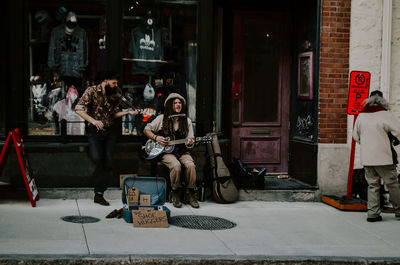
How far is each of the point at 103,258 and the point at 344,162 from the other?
5.29 m

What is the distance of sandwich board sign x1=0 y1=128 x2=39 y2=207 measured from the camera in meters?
8.70

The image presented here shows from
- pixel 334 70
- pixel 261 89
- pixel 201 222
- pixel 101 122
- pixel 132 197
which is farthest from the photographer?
pixel 261 89

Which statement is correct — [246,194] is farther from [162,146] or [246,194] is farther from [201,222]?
[201,222]

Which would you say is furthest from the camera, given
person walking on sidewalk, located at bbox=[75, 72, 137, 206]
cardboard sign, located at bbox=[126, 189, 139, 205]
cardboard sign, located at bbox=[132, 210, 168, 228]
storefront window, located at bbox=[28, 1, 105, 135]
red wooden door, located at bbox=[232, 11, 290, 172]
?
red wooden door, located at bbox=[232, 11, 290, 172]

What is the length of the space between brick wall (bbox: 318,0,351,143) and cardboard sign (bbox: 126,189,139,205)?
3.51 metres

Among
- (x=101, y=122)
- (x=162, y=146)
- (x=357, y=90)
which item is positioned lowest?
(x=162, y=146)

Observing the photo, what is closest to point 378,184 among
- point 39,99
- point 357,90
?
point 357,90

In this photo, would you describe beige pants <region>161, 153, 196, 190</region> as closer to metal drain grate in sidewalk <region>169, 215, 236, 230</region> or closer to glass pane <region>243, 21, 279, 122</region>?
metal drain grate in sidewalk <region>169, 215, 236, 230</region>

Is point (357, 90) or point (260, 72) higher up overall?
point (260, 72)

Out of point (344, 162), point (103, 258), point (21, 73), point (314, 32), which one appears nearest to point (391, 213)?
point (344, 162)

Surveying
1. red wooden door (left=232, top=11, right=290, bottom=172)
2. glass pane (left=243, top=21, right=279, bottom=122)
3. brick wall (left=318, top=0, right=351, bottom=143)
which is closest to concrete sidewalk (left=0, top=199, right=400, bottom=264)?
brick wall (left=318, top=0, right=351, bottom=143)

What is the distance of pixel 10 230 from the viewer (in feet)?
24.3

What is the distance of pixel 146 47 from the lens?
1008 cm

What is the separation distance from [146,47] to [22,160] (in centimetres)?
270
